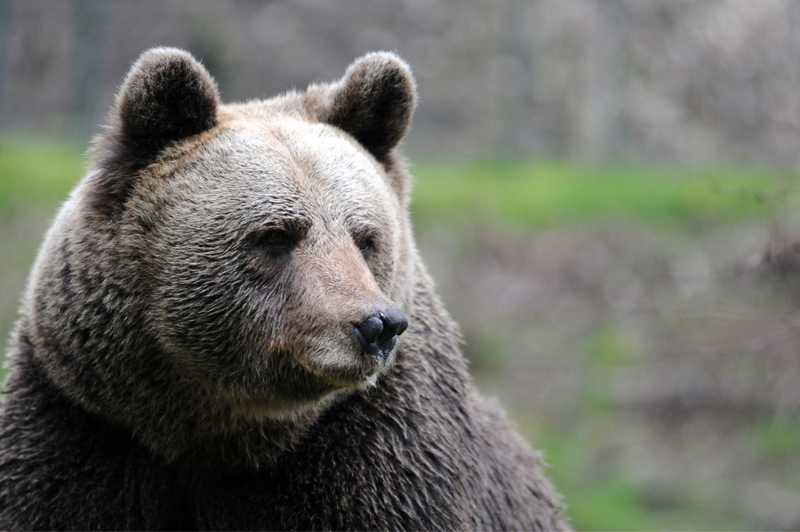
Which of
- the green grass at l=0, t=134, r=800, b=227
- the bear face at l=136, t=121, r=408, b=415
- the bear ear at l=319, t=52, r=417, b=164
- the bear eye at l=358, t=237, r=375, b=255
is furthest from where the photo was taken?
the green grass at l=0, t=134, r=800, b=227

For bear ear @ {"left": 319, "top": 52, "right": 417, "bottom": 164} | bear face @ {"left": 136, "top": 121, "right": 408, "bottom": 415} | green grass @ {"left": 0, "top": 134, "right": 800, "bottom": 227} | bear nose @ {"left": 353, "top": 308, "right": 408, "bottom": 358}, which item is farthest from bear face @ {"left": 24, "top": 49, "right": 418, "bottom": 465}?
green grass @ {"left": 0, "top": 134, "right": 800, "bottom": 227}

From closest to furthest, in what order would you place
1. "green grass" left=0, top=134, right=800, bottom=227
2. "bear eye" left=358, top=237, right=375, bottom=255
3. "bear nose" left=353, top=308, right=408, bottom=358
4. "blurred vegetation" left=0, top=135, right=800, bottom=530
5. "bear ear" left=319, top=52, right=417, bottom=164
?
1. "bear nose" left=353, top=308, right=408, bottom=358
2. "bear eye" left=358, top=237, right=375, bottom=255
3. "bear ear" left=319, top=52, right=417, bottom=164
4. "blurred vegetation" left=0, top=135, right=800, bottom=530
5. "green grass" left=0, top=134, right=800, bottom=227

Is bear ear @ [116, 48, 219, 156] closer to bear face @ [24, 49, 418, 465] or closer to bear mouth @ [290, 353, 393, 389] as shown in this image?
bear face @ [24, 49, 418, 465]

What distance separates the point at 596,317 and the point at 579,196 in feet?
8.17

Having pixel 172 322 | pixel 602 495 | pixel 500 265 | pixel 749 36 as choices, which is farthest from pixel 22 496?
pixel 749 36

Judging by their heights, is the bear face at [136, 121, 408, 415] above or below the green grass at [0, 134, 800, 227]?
below

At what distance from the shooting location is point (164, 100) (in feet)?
12.7

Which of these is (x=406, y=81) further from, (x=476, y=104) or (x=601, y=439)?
(x=476, y=104)

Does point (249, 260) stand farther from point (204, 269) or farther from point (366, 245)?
point (366, 245)

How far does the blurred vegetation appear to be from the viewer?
31.4 ft

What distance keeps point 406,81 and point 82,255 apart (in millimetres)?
1757

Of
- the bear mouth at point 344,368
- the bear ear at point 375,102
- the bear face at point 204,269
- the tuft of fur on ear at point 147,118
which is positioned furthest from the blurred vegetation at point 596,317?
the tuft of fur on ear at point 147,118

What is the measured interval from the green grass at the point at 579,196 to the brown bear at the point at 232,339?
8245 mm

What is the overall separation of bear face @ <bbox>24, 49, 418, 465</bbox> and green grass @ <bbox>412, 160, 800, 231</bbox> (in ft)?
28.1
